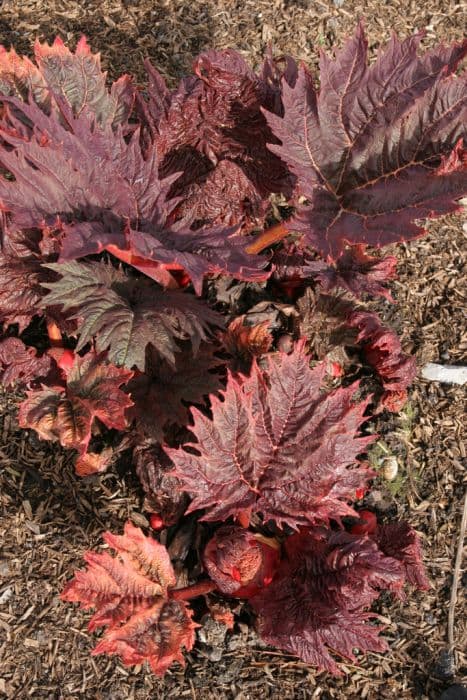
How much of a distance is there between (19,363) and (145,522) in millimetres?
766

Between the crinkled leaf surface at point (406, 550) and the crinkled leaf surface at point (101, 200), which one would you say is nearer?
the crinkled leaf surface at point (101, 200)

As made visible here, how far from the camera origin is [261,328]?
92.1 inches

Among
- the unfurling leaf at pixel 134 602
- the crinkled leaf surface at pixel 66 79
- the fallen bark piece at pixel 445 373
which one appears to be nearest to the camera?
the unfurling leaf at pixel 134 602

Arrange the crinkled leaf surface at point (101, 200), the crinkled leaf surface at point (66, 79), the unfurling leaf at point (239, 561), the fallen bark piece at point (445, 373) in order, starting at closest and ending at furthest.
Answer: the crinkled leaf surface at point (101, 200) → the unfurling leaf at point (239, 561) → the crinkled leaf surface at point (66, 79) → the fallen bark piece at point (445, 373)

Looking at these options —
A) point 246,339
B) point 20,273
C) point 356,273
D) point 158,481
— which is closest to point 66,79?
point 20,273

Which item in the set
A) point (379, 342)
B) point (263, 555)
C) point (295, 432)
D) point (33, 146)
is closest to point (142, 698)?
point (263, 555)

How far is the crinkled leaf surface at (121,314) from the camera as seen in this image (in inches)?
70.3

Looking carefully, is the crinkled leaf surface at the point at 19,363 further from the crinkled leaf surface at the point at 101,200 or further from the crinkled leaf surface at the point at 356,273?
the crinkled leaf surface at the point at 356,273

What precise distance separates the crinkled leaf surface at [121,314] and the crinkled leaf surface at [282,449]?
252 millimetres

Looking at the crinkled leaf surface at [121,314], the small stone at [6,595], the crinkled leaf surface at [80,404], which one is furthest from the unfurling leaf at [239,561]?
the small stone at [6,595]

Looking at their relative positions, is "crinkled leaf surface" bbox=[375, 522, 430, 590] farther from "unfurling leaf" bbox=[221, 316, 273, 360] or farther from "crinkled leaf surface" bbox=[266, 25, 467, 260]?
"crinkled leaf surface" bbox=[266, 25, 467, 260]

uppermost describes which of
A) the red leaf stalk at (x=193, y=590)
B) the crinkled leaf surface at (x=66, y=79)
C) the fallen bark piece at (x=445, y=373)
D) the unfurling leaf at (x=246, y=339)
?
the crinkled leaf surface at (x=66, y=79)

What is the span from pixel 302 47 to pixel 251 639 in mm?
2859

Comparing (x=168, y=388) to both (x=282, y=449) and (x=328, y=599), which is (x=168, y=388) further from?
(x=328, y=599)
